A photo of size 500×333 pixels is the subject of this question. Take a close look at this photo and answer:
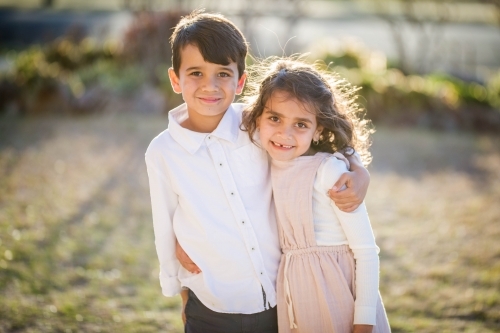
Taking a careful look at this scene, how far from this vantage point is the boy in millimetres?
2227

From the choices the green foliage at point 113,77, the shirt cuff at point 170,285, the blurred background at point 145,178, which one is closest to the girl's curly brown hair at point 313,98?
the shirt cuff at point 170,285

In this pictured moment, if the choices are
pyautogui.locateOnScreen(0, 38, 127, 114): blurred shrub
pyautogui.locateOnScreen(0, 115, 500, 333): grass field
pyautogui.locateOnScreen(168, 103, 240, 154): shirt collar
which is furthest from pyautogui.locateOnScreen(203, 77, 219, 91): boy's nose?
pyautogui.locateOnScreen(0, 38, 127, 114): blurred shrub

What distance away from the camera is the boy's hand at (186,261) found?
230cm

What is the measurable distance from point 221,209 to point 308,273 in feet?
1.33

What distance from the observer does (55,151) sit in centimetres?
720

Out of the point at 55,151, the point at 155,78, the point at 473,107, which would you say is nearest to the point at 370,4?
the point at 473,107

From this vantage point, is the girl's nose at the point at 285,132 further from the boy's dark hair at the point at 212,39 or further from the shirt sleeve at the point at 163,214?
the shirt sleeve at the point at 163,214

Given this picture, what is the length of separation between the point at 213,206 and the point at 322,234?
423 millimetres

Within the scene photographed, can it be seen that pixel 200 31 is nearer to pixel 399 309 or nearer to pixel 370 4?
pixel 399 309

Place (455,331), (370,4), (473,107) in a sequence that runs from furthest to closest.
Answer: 1. (370,4)
2. (473,107)
3. (455,331)

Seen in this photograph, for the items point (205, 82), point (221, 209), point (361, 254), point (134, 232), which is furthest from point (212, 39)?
point (134, 232)

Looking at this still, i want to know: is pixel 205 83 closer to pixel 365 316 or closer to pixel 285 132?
pixel 285 132

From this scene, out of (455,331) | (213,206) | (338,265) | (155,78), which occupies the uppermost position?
(155,78)

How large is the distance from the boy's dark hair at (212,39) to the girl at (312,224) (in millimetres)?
174
